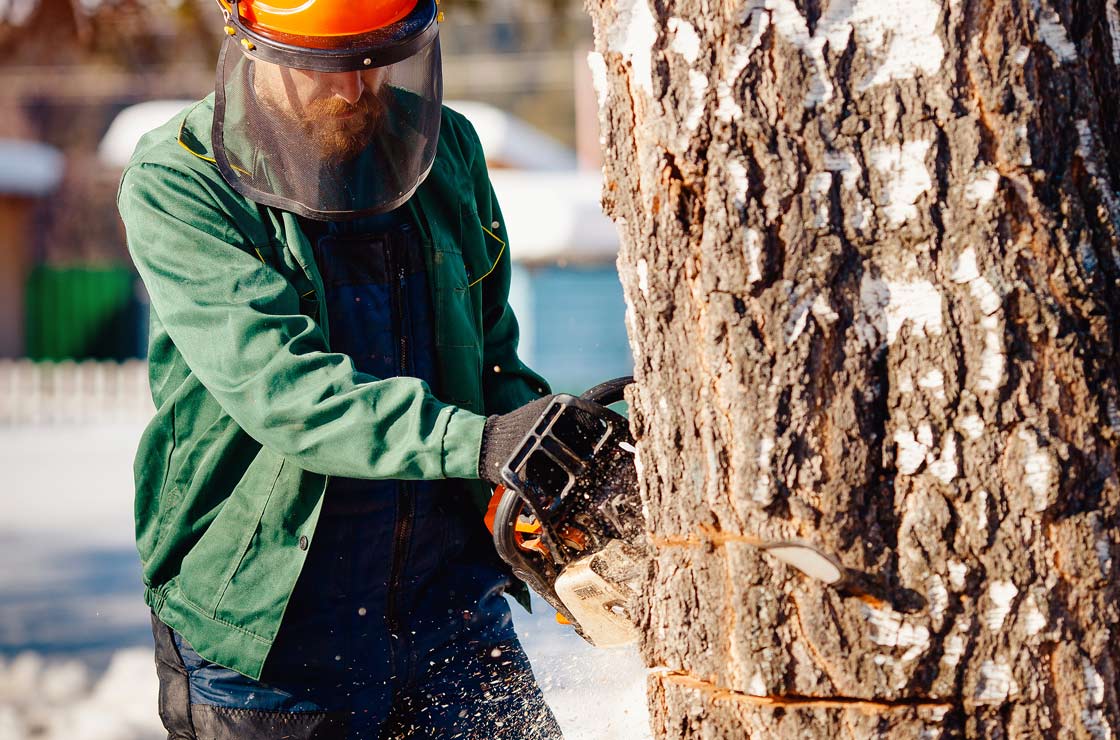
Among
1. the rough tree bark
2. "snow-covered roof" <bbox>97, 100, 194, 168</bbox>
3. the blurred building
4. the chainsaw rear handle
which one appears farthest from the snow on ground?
the blurred building

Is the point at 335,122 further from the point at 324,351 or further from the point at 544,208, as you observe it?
the point at 544,208

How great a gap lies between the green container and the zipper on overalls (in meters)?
17.5

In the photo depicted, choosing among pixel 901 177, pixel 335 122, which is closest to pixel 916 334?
pixel 901 177

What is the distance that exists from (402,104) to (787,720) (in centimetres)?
138

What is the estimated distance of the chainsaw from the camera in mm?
1937

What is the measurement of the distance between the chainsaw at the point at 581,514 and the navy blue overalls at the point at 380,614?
38 centimetres

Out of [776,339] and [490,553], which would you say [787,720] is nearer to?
[776,339]

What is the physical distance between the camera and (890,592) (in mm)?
1607

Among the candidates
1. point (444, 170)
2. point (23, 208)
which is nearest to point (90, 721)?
point (444, 170)

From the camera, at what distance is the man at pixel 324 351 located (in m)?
2.23

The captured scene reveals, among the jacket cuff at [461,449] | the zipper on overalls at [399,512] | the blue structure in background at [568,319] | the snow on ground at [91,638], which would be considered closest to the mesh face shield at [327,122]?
the zipper on overalls at [399,512]

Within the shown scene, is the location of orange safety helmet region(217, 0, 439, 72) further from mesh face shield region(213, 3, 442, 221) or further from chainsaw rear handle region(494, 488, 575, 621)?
chainsaw rear handle region(494, 488, 575, 621)

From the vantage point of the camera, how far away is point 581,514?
2.03 m

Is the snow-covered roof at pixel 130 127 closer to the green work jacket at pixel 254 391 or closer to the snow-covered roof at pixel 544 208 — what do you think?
the snow-covered roof at pixel 544 208
